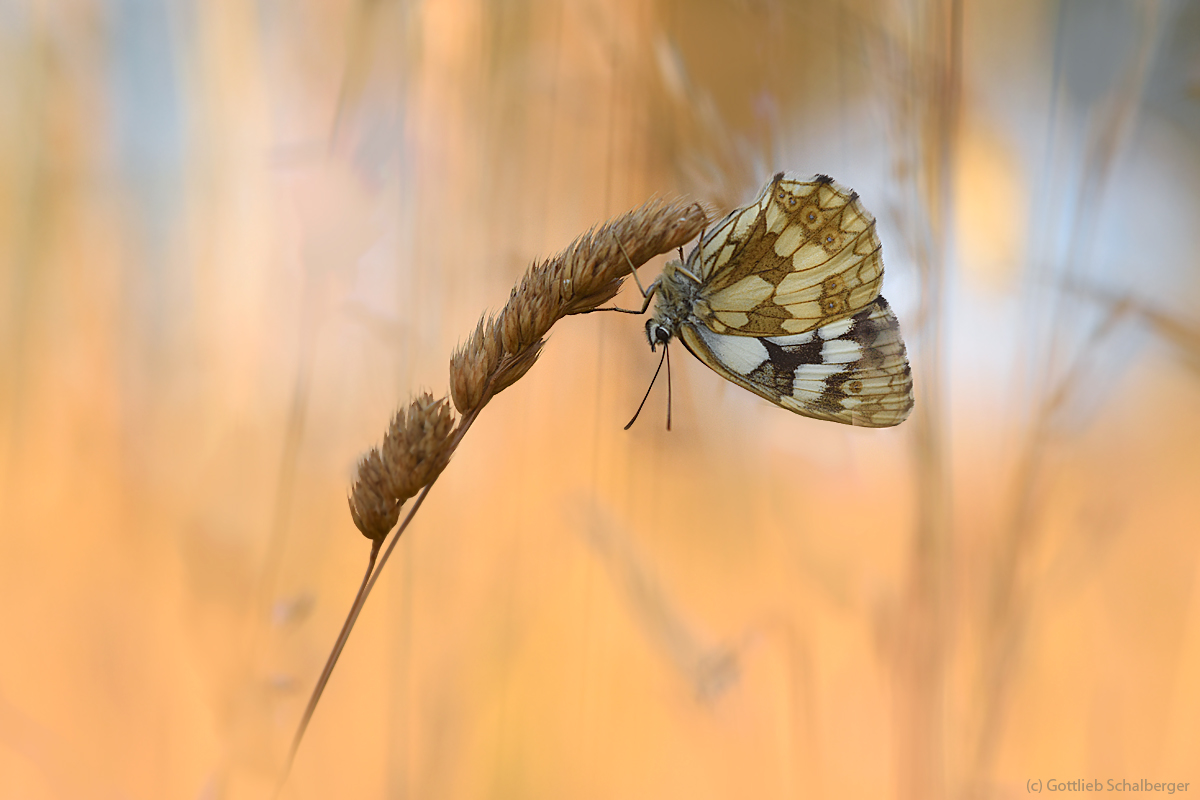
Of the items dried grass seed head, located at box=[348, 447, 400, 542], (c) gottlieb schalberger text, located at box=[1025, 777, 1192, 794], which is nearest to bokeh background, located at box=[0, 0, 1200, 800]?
(c) gottlieb schalberger text, located at box=[1025, 777, 1192, 794]

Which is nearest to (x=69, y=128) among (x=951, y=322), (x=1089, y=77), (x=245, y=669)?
(x=245, y=669)

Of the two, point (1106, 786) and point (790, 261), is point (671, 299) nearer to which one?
point (790, 261)

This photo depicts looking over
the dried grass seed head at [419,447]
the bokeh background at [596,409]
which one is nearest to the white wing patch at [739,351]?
the bokeh background at [596,409]

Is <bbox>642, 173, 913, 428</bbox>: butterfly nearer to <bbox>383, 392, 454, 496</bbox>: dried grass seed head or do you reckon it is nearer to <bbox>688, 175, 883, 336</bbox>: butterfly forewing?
<bbox>688, 175, 883, 336</bbox>: butterfly forewing

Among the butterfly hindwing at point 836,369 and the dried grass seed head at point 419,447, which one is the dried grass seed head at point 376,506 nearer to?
the dried grass seed head at point 419,447

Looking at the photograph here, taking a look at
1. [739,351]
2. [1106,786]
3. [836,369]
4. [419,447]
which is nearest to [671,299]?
[739,351]
